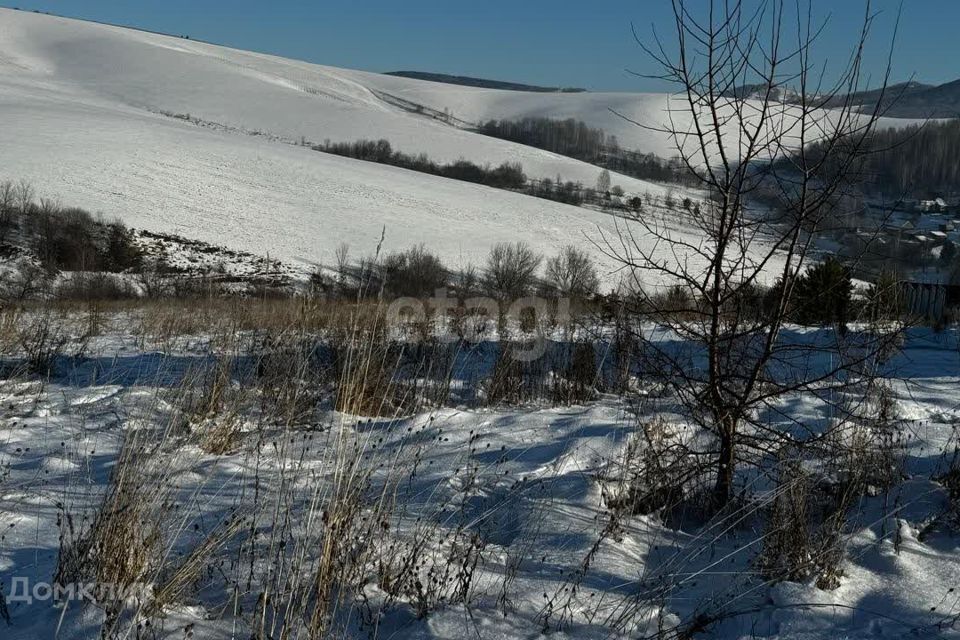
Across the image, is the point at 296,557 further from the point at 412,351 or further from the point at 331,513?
the point at 412,351

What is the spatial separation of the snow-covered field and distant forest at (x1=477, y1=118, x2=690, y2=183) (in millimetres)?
67266

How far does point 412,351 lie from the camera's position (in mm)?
7148

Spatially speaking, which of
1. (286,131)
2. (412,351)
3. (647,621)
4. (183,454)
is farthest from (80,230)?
(286,131)

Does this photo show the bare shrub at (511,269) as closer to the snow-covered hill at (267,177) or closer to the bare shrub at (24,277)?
the snow-covered hill at (267,177)

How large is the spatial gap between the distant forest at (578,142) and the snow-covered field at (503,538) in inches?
2648

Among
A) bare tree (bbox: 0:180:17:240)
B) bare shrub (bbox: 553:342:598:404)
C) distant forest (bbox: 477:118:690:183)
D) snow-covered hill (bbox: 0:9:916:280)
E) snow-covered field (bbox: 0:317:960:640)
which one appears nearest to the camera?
snow-covered field (bbox: 0:317:960:640)

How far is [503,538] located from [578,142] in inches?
3363

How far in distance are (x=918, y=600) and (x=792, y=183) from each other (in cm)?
185

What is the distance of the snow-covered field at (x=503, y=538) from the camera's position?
234 cm

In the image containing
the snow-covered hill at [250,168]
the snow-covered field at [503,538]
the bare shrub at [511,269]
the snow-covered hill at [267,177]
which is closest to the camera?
the snow-covered field at [503,538]

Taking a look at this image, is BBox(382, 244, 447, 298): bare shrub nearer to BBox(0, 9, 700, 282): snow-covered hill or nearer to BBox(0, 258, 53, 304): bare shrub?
BBox(0, 9, 700, 282): snow-covered hill

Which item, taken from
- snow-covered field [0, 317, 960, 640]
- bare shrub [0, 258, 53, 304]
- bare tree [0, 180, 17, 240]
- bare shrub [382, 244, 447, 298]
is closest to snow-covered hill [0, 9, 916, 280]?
bare tree [0, 180, 17, 240]

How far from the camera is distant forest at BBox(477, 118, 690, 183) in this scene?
7250 cm

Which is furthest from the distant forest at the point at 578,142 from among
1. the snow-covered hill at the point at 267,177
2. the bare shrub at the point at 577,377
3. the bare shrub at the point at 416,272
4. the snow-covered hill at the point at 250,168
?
the bare shrub at the point at 577,377
